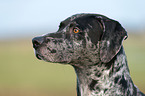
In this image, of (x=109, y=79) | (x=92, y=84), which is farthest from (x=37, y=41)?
Answer: (x=109, y=79)

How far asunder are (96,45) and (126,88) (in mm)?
904

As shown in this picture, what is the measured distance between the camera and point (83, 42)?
3889mm

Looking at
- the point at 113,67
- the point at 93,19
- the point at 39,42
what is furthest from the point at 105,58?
the point at 39,42

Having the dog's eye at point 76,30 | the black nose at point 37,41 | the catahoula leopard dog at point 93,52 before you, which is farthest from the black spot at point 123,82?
the black nose at point 37,41

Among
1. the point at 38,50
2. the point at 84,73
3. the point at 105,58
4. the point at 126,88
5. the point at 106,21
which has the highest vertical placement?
the point at 106,21

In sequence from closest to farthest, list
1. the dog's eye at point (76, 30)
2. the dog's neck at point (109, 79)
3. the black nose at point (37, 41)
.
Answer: the black nose at point (37, 41) < the dog's neck at point (109, 79) < the dog's eye at point (76, 30)

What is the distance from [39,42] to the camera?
3.65m

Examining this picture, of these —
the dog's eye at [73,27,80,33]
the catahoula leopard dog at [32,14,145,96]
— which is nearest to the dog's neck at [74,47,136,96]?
the catahoula leopard dog at [32,14,145,96]

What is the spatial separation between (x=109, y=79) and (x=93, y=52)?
0.54 meters

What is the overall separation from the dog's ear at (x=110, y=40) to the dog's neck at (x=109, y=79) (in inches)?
7.2

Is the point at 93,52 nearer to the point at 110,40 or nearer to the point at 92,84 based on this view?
the point at 110,40

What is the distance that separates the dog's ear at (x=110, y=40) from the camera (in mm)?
3703

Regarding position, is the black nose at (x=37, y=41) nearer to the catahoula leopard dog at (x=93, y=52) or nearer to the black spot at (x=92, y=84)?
the catahoula leopard dog at (x=93, y=52)

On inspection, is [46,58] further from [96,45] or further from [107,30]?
[107,30]
